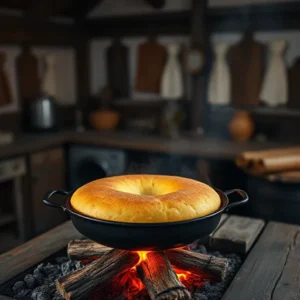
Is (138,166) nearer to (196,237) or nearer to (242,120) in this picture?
(242,120)

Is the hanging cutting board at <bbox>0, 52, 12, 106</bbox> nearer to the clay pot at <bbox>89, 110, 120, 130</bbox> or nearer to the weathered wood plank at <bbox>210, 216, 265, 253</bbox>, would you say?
the clay pot at <bbox>89, 110, 120, 130</bbox>

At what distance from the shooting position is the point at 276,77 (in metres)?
4.04

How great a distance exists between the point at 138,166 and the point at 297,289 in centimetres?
277

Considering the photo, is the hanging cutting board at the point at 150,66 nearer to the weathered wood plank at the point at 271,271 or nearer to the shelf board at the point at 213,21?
the shelf board at the point at 213,21

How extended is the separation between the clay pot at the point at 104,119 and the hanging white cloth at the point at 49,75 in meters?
0.57

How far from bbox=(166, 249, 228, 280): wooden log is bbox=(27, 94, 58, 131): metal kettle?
3.24m

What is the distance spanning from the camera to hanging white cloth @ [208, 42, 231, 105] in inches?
169

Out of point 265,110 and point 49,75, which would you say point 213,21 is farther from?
point 49,75

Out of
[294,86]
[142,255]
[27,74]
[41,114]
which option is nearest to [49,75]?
[27,74]

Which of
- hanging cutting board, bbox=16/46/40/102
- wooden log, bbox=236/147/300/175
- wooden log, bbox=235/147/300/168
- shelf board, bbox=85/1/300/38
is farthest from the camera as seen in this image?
Answer: hanging cutting board, bbox=16/46/40/102

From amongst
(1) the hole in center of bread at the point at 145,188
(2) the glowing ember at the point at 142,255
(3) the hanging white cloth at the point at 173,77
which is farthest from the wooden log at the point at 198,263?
(3) the hanging white cloth at the point at 173,77

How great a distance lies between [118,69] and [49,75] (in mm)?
773

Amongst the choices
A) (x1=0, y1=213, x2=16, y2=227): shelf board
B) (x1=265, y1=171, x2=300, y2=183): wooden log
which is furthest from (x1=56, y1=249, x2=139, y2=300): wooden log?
(x1=0, y1=213, x2=16, y2=227): shelf board

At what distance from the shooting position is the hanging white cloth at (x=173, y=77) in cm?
457
